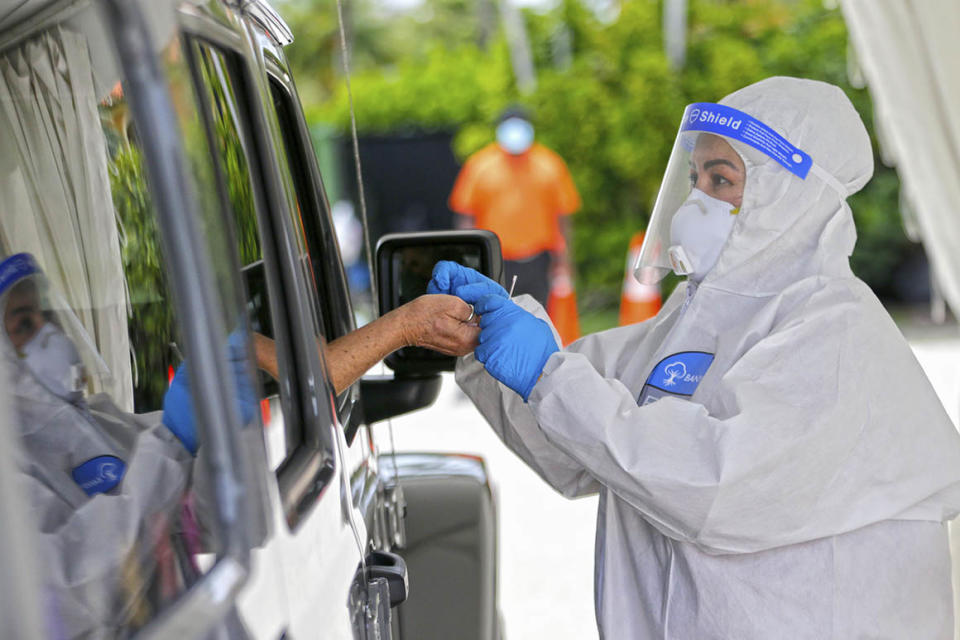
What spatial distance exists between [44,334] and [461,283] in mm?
1237

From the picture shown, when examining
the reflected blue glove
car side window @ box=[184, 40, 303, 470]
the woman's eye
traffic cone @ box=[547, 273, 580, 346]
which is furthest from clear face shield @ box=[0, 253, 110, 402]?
traffic cone @ box=[547, 273, 580, 346]

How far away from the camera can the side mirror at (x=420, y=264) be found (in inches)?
99.7

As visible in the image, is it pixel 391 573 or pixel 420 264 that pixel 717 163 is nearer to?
pixel 420 264

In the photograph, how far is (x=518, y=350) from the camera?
2.13 meters

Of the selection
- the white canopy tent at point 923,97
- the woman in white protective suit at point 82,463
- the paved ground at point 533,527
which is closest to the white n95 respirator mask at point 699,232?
the paved ground at point 533,527

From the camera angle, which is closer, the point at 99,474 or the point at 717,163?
the point at 99,474

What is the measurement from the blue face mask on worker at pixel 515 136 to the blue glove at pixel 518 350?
6.84 m

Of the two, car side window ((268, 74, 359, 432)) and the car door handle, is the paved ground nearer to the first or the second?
car side window ((268, 74, 359, 432))

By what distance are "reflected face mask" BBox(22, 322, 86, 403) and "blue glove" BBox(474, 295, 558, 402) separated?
0.95 m

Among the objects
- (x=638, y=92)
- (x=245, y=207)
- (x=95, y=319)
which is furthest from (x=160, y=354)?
(x=638, y=92)

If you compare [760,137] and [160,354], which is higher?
[760,137]

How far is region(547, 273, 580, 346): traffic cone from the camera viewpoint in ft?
29.9

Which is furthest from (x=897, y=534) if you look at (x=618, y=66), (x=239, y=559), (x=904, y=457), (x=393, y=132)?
(x=393, y=132)

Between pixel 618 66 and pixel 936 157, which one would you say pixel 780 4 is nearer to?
pixel 618 66
